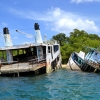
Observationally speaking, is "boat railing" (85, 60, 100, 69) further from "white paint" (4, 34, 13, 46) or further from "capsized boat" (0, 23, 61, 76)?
"white paint" (4, 34, 13, 46)

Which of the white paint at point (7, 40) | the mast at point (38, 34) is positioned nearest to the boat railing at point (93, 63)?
the mast at point (38, 34)

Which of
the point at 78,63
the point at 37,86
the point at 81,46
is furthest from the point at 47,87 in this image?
the point at 81,46

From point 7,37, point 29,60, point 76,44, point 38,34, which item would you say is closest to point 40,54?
point 29,60

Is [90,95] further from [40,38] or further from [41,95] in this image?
[40,38]

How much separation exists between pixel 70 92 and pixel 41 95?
2646 mm

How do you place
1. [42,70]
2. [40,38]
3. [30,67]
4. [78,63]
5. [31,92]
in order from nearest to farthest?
[31,92]
[30,67]
[42,70]
[40,38]
[78,63]

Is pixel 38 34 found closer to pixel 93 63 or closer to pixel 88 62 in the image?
pixel 88 62

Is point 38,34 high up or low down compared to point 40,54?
up

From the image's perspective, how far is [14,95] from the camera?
65.9 ft

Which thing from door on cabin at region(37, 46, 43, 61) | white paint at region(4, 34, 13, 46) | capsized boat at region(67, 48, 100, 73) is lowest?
capsized boat at region(67, 48, 100, 73)

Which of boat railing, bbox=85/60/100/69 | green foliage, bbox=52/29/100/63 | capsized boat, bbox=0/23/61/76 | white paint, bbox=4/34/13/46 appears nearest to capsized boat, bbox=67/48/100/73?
boat railing, bbox=85/60/100/69

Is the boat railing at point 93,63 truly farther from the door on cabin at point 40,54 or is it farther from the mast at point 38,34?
the mast at point 38,34

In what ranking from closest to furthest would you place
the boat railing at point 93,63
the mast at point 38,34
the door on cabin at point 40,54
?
the door on cabin at point 40,54 < the boat railing at point 93,63 < the mast at point 38,34

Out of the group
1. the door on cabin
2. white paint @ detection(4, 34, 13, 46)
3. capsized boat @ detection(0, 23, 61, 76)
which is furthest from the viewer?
white paint @ detection(4, 34, 13, 46)
